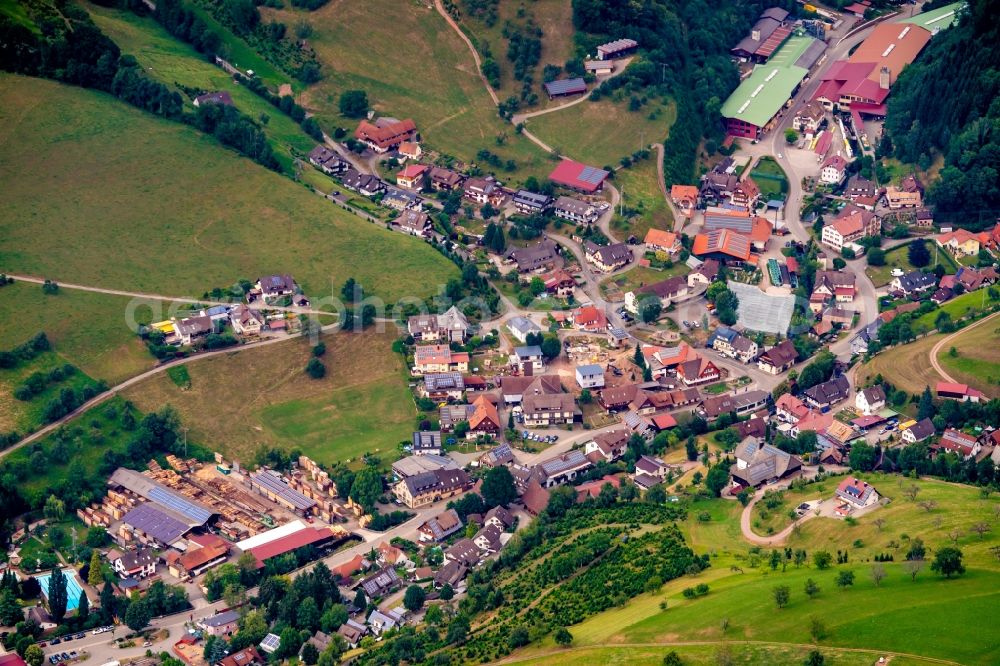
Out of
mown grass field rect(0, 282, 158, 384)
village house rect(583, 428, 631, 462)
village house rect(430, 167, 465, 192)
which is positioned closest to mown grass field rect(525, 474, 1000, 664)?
village house rect(583, 428, 631, 462)

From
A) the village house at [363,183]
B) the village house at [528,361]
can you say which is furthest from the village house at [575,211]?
the village house at [528,361]

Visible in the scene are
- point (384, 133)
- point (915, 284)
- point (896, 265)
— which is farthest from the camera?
point (384, 133)

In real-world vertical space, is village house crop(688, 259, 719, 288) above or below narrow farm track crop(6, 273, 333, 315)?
above

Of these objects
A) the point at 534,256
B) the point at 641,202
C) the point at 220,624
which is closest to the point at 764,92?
the point at 641,202

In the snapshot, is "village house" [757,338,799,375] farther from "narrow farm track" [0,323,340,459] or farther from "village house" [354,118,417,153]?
"village house" [354,118,417,153]

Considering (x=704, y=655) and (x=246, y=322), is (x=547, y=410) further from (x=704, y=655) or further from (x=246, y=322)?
(x=704, y=655)
